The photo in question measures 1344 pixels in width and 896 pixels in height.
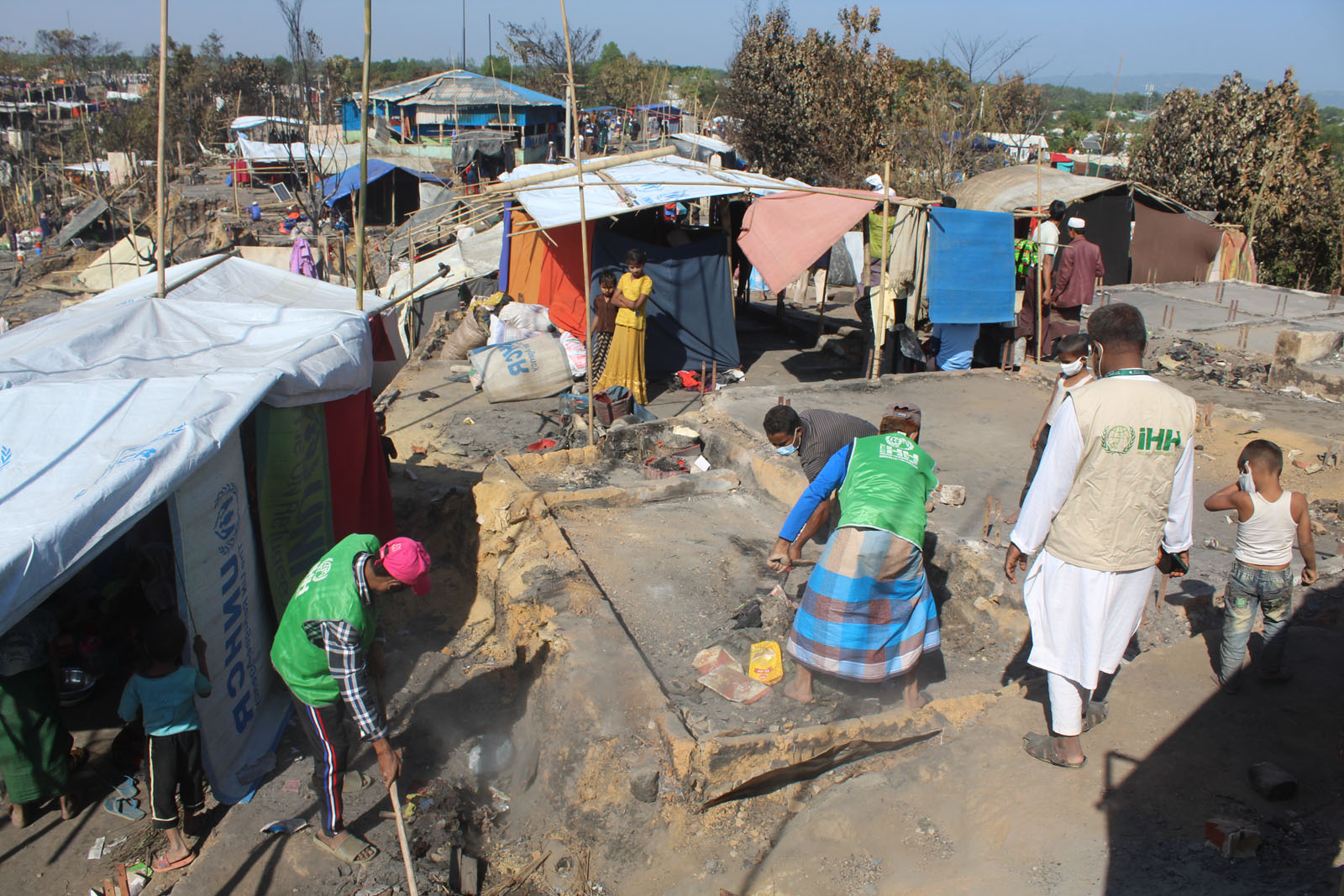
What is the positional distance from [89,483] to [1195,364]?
9641 mm

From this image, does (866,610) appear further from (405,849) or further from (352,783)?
(352,783)

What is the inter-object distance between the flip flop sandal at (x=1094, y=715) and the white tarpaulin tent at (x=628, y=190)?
7106 millimetres

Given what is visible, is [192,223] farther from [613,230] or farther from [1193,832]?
[1193,832]

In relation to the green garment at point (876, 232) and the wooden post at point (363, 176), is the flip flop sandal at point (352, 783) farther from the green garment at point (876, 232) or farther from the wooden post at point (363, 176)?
the green garment at point (876, 232)

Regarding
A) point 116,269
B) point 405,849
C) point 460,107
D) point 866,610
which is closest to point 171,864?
point 405,849

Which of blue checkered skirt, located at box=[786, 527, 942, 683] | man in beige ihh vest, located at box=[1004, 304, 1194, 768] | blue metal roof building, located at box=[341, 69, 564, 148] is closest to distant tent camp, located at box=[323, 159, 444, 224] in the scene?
blue metal roof building, located at box=[341, 69, 564, 148]

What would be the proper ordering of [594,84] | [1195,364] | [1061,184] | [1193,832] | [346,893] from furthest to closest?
[594,84], [1061,184], [1195,364], [346,893], [1193,832]

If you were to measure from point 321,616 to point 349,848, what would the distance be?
107cm

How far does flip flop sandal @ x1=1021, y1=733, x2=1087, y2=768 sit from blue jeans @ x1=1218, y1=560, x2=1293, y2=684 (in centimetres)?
84

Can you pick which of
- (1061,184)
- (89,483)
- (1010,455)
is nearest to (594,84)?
(1061,184)

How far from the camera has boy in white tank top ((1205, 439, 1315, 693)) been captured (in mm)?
3496

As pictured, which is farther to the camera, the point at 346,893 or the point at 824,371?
the point at 824,371

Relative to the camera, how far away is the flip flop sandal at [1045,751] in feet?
10.5

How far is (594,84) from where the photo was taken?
43.1 metres
